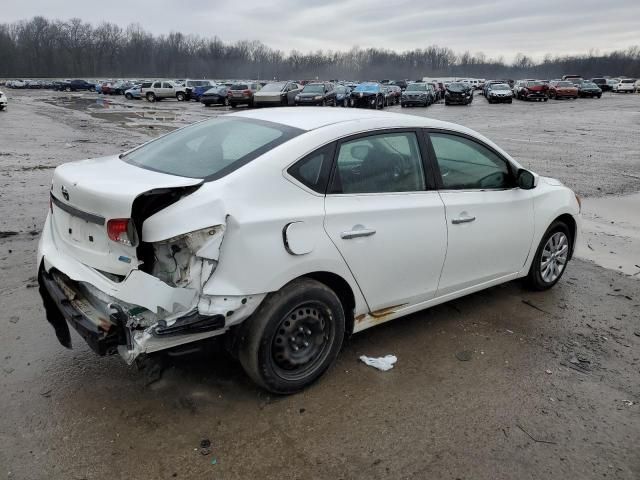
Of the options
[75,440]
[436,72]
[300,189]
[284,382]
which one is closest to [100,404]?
[75,440]

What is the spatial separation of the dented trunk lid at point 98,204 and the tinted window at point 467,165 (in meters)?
1.94

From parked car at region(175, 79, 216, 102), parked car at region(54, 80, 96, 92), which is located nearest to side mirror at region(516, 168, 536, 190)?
parked car at region(175, 79, 216, 102)

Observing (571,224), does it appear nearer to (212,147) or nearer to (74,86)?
(212,147)

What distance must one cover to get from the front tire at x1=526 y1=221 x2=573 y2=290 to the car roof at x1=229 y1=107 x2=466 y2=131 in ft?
4.90

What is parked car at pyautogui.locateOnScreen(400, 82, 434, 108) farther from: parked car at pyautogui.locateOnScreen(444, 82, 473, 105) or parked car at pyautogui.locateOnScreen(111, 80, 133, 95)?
parked car at pyautogui.locateOnScreen(111, 80, 133, 95)

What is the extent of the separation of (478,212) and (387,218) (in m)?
0.98

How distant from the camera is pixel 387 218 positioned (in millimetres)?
3545

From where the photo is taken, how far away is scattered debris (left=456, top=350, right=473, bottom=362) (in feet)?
12.7

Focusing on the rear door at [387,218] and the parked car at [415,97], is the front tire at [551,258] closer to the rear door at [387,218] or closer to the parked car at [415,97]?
the rear door at [387,218]

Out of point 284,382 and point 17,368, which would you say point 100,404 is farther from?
point 284,382

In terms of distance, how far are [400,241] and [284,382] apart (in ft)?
3.98

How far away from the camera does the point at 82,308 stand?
126 inches

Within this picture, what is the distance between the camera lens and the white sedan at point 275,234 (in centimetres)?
288

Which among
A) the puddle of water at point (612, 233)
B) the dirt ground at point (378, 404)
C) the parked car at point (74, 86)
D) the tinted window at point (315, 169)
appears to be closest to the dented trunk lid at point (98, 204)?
the tinted window at point (315, 169)
